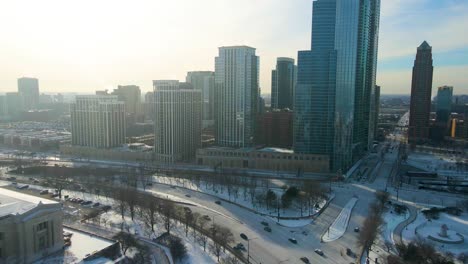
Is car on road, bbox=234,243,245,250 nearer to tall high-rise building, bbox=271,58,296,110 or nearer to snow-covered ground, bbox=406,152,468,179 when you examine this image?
snow-covered ground, bbox=406,152,468,179

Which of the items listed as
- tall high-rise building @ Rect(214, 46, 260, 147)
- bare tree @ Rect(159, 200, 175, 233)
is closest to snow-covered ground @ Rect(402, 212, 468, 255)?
bare tree @ Rect(159, 200, 175, 233)

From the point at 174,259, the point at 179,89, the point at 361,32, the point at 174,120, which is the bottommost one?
the point at 174,259

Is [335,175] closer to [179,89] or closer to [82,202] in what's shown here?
[179,89]

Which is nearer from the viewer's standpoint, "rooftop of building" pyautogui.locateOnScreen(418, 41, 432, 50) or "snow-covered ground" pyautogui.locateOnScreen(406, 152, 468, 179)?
"snow-covered ground" pyautogui.locateOnScreen(406, 152, 468, 179)

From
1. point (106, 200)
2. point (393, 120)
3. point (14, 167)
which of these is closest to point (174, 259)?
point (106, 200)

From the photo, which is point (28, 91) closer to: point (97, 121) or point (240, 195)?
point (97, 121)

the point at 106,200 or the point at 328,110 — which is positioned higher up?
the point at 328,110

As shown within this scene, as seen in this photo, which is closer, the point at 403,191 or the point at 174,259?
the point at 174,259

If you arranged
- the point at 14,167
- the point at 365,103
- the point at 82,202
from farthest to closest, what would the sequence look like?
the point at 365,103
the point at 14,167
the point at 82,202
